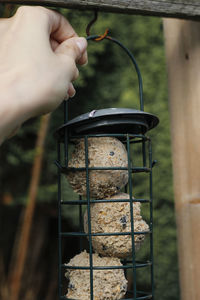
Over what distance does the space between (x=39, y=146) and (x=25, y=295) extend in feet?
3.14

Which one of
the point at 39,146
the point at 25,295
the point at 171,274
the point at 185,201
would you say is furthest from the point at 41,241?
the point at 185,201

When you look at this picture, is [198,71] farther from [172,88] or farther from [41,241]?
[41,241]

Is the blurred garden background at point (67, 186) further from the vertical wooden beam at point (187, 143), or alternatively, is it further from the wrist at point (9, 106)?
the wrist at point (9, 106)

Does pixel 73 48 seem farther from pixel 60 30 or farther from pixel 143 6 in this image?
pixel 143 6

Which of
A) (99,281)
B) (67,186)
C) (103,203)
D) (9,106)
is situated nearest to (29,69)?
(9,106)

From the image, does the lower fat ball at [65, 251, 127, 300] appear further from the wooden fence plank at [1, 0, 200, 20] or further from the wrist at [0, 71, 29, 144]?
the wooden fence plank at [1, 0, 200, 20]

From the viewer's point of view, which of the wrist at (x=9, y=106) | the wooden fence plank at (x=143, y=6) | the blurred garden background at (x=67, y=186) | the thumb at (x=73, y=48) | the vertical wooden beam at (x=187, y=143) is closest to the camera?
the wrist at (x=9, y=106)

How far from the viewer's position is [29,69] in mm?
629

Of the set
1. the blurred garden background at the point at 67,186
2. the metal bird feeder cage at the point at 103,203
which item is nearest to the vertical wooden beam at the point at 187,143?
the metal bird feeder cage at the point at 103,203

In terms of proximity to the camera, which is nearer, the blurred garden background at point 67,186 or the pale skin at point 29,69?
the pale skin at point 29,69

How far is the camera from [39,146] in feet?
7.93

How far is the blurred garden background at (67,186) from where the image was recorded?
201cm

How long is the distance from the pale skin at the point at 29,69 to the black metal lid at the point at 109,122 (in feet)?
0.25

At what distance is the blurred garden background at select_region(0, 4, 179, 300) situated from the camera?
201 centimetres
